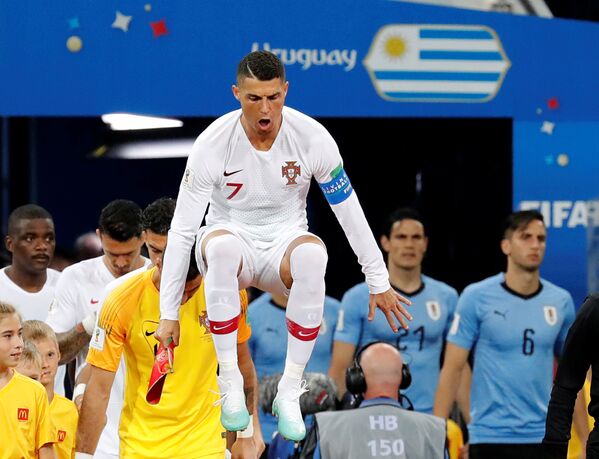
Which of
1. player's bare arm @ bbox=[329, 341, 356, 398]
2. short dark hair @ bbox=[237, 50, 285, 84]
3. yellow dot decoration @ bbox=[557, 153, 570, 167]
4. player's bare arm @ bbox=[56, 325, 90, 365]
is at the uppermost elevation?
yellow dot decoration @ bbox=[557, 153, 570, 167]

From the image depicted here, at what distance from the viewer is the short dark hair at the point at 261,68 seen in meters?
5.22

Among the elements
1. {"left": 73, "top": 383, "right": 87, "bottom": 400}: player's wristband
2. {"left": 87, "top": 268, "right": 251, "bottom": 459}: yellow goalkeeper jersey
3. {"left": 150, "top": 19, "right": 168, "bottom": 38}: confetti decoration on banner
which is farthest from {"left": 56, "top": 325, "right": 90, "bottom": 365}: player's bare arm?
{"left": 150, "top": 19, "right": 168, "bottom": 38}: confetti decoration on banner

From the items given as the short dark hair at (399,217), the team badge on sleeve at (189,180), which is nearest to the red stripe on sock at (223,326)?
the team badge on sleeve at (189,180)

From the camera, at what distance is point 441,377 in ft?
27.1

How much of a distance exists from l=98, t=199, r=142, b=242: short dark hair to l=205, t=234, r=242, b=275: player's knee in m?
2.16

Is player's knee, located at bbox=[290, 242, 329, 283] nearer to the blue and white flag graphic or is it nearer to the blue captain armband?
the blue captain armband

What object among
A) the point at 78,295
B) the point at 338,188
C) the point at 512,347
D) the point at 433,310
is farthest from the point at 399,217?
the point at 338,188

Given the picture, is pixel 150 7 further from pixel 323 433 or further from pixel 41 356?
pixel 323 433

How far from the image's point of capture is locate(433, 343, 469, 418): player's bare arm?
8180 millimetres

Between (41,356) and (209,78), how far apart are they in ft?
7.86

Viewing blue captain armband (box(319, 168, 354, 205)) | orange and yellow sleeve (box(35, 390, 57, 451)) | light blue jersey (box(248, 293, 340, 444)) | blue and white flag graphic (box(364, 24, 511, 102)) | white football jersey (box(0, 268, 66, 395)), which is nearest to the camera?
blue captain armband (box(319, 168, 354, 205))

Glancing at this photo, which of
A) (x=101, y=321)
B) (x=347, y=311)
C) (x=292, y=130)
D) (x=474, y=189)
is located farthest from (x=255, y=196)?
(x=474, y=189)

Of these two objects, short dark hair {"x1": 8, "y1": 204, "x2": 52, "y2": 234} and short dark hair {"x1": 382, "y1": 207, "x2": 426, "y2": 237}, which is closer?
short dark hair {"x1": 8, "y1": 204, "x2": 52, "y2": 234}

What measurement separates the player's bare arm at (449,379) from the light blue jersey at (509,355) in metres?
0.06
